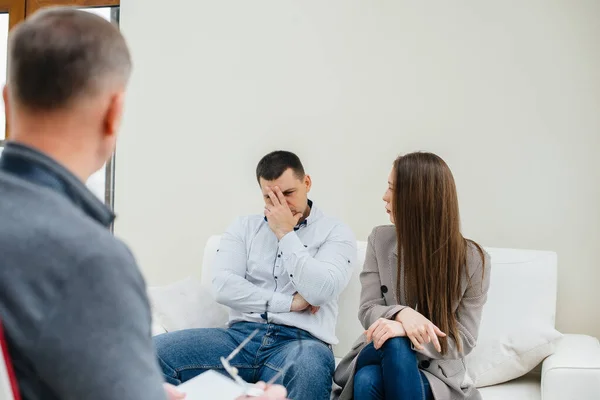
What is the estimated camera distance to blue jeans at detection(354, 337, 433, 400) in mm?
1809

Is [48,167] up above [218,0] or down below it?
below

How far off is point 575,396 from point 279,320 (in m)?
1.05

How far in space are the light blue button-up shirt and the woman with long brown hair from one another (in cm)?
27

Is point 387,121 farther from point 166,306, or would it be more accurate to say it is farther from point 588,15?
point 166,306

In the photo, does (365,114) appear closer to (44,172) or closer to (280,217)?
(280,217)

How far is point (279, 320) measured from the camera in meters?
2.39

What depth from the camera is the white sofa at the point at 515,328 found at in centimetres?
210

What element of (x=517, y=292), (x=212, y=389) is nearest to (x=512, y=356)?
(x=517, y=292)

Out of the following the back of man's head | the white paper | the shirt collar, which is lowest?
the white paper

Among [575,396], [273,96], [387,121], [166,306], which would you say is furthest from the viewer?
[273,96]

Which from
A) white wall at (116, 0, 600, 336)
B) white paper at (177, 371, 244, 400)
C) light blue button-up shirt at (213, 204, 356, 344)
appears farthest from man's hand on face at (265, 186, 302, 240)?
white paper at (177, 371, 244, 400)

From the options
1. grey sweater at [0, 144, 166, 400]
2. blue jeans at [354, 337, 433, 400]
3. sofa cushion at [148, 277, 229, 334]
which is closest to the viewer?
grey sweater at [0, 144, 166, 400]

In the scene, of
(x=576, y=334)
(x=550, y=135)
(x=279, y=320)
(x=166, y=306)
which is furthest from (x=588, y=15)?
(x=166, y=306)

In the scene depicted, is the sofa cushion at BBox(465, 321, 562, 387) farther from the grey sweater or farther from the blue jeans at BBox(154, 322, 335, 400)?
the grey sweater
